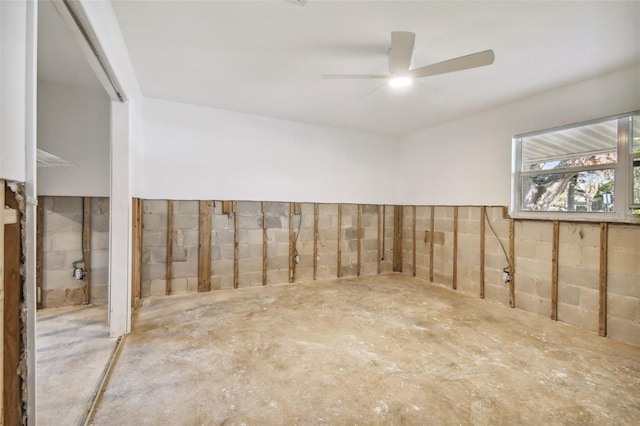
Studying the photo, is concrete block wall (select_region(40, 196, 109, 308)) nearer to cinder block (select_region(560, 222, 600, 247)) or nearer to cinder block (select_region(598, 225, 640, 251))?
cinder block (select_region(560, 222, 600, 247))

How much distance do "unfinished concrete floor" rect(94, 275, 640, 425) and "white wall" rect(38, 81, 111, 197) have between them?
173 centimetres

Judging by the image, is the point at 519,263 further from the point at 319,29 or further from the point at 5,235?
the point at 5,235

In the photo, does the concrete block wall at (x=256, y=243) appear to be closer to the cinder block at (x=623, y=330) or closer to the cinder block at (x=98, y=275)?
the cinder block at (x=98, y=275)

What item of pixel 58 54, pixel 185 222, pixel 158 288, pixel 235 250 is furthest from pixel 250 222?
pixel 58 54

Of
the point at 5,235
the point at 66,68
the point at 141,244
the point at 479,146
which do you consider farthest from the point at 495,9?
the point at 141,244

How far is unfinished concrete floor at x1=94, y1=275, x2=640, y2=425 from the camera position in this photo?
1.83 m

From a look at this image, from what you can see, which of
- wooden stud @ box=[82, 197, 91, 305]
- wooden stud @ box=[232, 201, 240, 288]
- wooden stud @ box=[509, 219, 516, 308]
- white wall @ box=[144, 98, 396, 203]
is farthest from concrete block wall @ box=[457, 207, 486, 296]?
wooden stud @ box=[82, 197, 91, 305]

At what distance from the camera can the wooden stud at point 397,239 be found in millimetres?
5697

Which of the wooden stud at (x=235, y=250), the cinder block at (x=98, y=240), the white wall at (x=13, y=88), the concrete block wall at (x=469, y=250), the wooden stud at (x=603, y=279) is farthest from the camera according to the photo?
the wooden stud at (x=235, y=250)

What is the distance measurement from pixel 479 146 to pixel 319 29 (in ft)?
10.0

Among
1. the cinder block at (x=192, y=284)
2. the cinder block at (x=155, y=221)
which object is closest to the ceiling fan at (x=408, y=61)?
the cinder block at (x=155, y=221)

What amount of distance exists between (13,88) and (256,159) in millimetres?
3707

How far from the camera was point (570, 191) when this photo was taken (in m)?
3.35

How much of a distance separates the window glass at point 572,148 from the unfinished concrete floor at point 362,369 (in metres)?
1.86
